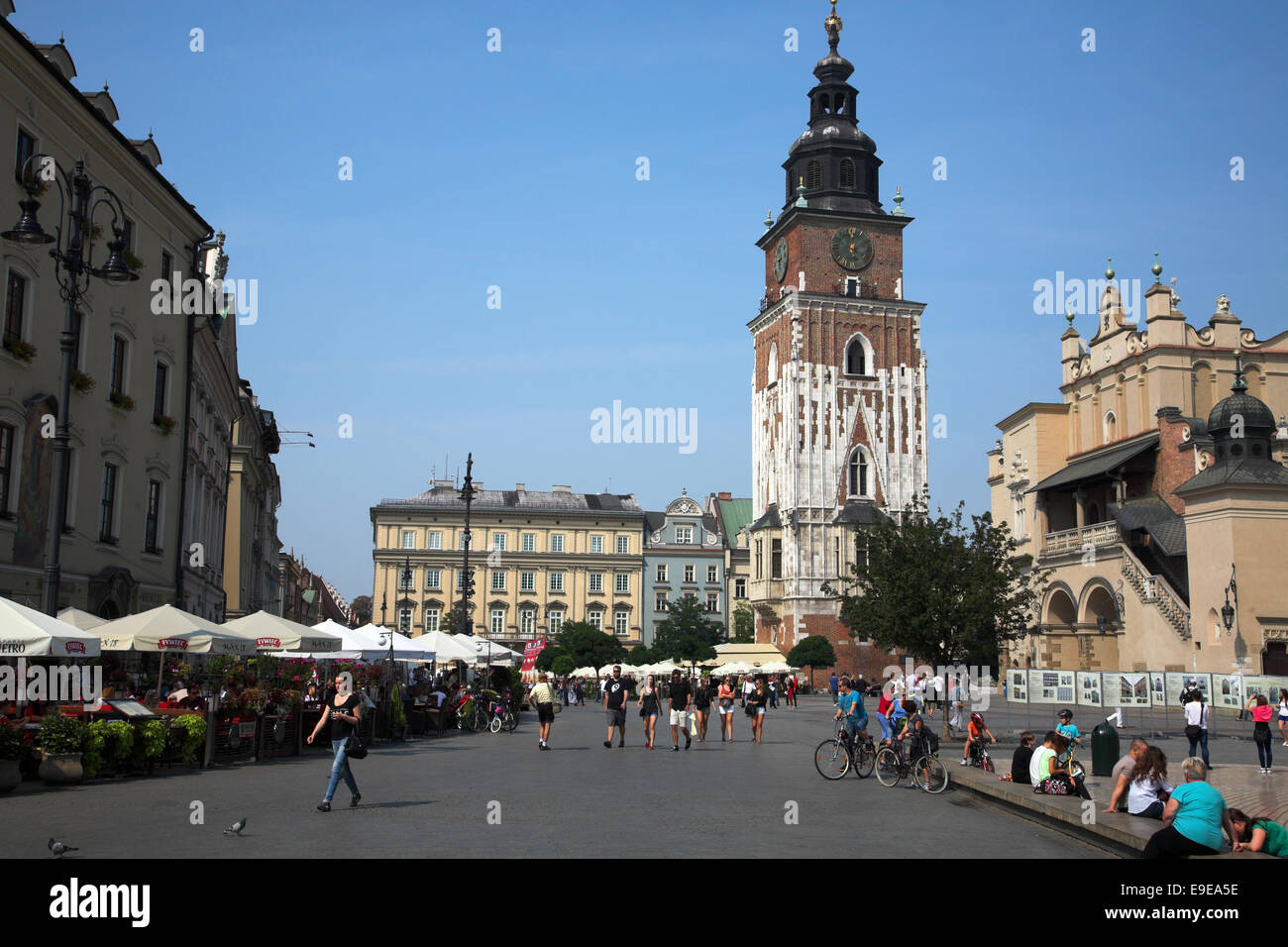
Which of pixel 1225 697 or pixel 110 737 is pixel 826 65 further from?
pixel 110 737

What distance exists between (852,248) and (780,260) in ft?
18.9

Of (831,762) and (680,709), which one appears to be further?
(680,709)

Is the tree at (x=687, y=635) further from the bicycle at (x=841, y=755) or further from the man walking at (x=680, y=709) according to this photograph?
the bicycle at (x=841, y=755)

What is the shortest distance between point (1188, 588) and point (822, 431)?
125 feet

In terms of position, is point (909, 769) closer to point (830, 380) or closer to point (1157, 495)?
point (1157, 495)

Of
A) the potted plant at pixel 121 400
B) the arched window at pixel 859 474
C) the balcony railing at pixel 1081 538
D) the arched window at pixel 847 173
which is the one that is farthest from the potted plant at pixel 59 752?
the arched window at pixel 847 173

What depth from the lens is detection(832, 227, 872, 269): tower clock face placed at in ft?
278

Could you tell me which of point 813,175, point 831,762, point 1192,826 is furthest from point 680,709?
point 813,175

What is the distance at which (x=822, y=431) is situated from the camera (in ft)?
269

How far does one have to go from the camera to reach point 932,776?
704 inches

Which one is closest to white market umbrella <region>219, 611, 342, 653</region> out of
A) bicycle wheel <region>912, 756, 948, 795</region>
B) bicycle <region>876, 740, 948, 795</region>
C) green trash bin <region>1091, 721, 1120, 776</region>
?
bicycle <region>876, 740, 948, 795</region>
